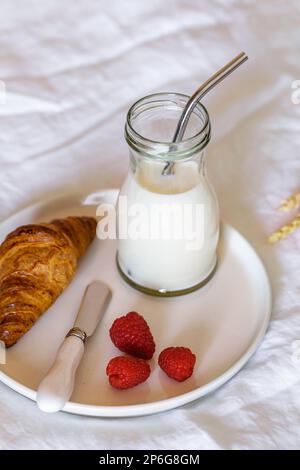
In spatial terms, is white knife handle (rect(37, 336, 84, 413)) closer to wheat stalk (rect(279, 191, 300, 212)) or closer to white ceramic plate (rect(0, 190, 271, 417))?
white ceramic plate (rect(0, 190, 271, 417))

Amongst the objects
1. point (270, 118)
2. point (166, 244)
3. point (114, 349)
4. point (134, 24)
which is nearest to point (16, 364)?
point (114, 349)

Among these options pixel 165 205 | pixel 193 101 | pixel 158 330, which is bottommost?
pixel 158 330

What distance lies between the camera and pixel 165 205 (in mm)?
960

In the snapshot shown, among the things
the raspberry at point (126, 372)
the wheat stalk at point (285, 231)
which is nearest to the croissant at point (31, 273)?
the raspberry at point (126, 372)

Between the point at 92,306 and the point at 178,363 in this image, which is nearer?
the point at 178,363

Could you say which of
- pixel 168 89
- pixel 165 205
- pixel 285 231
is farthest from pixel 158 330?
pixel 168 89

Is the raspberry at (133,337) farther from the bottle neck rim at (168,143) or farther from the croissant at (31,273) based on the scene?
the bottle neck rim at (168,143)

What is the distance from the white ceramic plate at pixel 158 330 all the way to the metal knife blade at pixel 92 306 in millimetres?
13

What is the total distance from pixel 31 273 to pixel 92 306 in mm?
98

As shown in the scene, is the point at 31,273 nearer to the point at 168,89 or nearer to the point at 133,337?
the point at 133,337

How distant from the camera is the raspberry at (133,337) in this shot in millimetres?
924

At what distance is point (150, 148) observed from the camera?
0.94m

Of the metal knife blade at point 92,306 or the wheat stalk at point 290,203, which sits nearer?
the metal knife blade at point 92,306
